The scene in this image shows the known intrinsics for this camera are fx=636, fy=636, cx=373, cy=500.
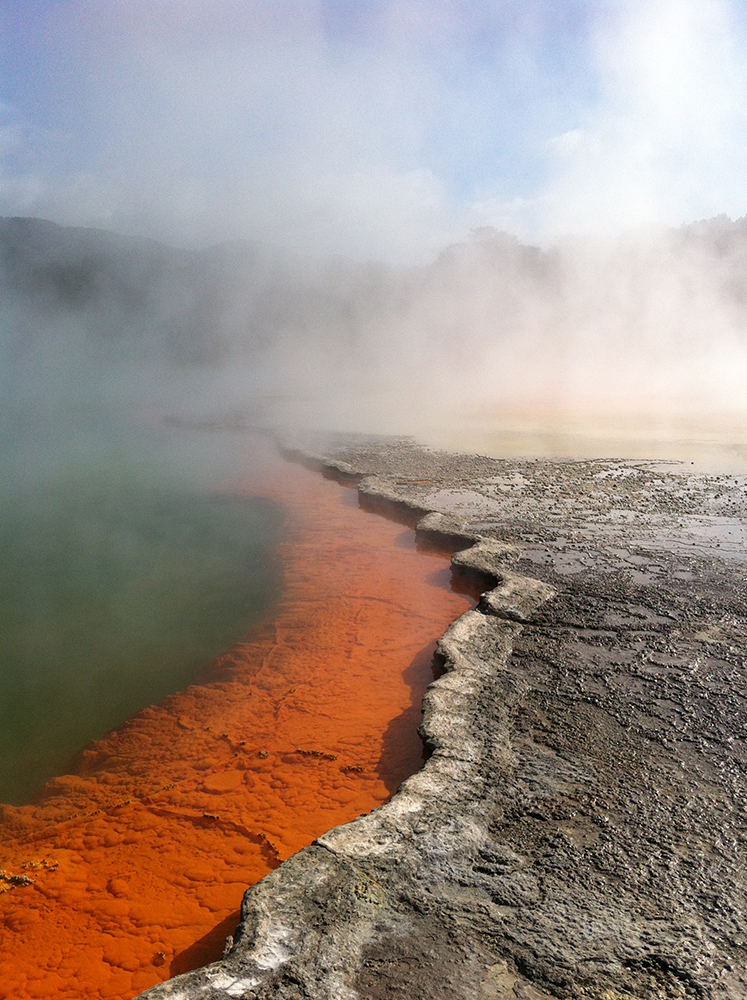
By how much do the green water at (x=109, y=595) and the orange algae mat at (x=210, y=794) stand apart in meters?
0.31

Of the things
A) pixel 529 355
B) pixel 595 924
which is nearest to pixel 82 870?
pixel 595 924

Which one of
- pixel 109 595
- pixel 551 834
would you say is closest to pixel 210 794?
pixel 551 834

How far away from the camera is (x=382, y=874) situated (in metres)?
1.92

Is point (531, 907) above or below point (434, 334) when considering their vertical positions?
below

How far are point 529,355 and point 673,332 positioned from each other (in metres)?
5.06

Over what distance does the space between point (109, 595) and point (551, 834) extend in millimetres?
4056

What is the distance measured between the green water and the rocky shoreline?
1.83 metres

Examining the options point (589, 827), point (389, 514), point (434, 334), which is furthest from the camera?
point (434, 334)

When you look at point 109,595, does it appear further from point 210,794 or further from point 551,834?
point 551,834

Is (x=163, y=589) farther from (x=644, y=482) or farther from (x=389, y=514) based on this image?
(x=644, y=482)

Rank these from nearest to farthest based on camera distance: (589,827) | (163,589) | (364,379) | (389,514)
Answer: (589,827) < (163,589) < (389,514) < (364,379)

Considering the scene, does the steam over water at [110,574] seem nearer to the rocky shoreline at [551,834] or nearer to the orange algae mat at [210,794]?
the orange algae mat at [210,794]

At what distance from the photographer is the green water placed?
11.8 ft

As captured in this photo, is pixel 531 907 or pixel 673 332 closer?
pixel 531 907
